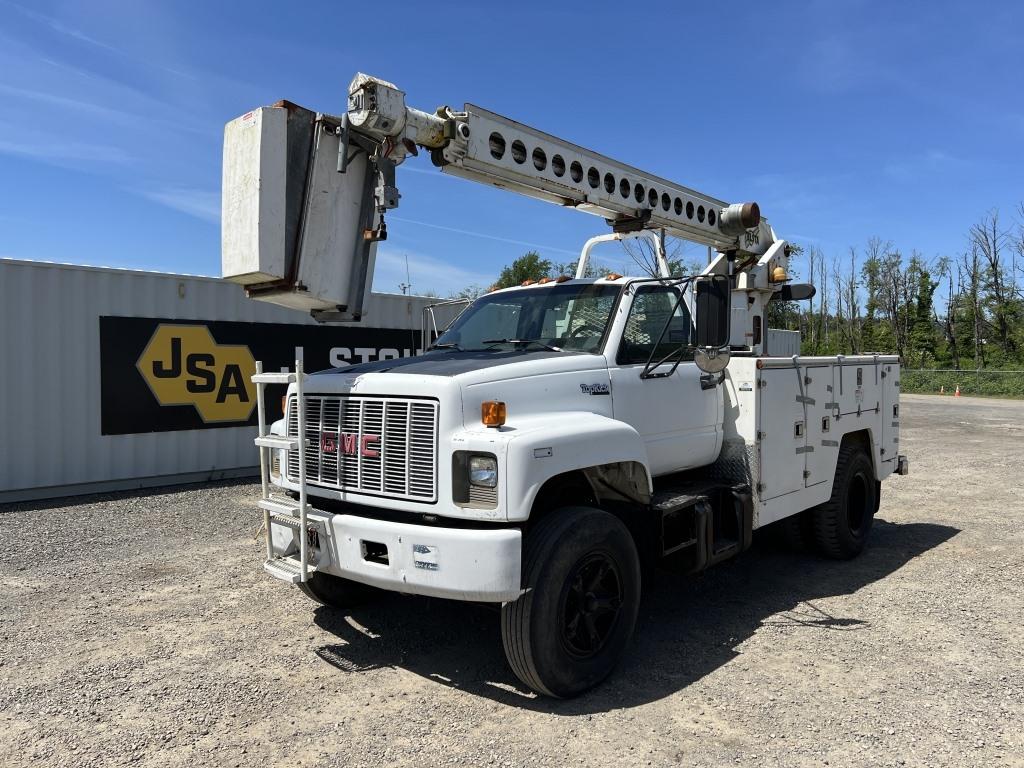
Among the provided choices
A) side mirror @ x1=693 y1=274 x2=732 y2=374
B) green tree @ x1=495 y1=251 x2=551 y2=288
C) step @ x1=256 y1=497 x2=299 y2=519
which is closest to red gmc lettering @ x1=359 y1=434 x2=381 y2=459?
step @ x1=256 y1=497 x2=299 y2=519

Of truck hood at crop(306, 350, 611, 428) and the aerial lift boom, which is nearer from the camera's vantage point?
truck hood at crop(306, 350, 611, 428)

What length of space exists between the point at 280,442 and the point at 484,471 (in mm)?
1313

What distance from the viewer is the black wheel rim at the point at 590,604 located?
382 cm

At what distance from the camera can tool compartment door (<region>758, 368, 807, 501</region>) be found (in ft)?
17.5

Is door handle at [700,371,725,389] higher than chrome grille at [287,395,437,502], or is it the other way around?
door handle at [700,371,725,389]

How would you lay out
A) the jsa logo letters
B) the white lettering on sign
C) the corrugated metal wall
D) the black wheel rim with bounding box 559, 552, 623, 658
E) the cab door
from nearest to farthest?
the black wheel rim with bounding box 559, 552, 623, 658, the cab door, the corrugated metal wall, the jsa logo letters, the white lettering on sign

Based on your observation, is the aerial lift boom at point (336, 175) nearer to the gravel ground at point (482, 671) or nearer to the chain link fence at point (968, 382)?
the gravel ground at point (482, 671)

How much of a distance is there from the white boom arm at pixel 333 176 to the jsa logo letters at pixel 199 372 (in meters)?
6.52

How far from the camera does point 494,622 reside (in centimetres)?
511

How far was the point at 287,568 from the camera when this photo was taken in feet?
13.5

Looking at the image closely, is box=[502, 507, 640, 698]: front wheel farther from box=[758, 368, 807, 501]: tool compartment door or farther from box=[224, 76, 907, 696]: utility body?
box=[758, 368, 807, 501]: tool compartment door

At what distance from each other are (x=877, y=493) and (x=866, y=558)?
0.76 m

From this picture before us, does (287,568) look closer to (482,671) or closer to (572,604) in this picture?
(482,671)

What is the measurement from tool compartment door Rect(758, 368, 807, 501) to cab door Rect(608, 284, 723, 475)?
353mm
